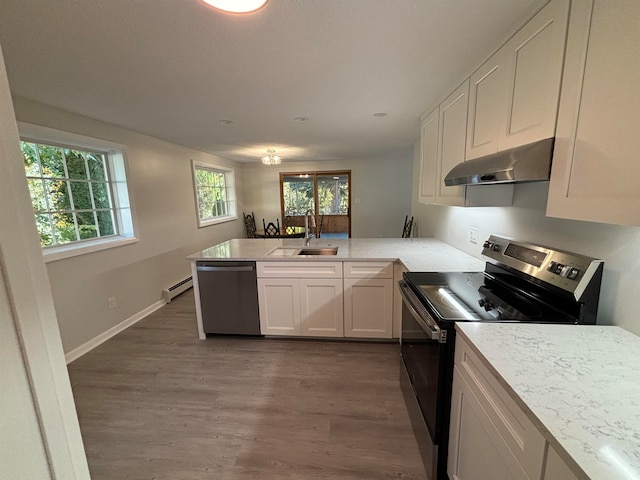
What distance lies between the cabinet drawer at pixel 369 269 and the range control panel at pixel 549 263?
0.87m

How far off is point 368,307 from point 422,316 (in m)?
1.15

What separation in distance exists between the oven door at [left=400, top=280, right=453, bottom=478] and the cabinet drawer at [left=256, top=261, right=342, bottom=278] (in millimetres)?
942

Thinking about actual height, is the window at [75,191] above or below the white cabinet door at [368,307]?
above

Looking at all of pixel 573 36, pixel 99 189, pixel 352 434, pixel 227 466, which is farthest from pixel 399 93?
pixel 99 189

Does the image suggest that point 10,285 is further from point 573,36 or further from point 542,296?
point 542,296

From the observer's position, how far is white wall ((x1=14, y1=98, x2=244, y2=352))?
2412 mm

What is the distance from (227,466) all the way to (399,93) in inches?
108

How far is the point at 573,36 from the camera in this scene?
3.05 feet

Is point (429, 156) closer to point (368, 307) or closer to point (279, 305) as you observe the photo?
point (368, 307)

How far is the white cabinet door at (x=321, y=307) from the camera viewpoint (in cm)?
250

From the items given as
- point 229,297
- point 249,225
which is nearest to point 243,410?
point 229,297

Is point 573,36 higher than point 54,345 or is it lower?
higher

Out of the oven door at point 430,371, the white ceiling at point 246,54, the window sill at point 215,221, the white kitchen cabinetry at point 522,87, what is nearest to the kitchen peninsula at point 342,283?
the oven door at point 430,371

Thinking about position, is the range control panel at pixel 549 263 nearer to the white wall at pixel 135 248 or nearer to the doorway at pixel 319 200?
the white wall at pixel 135 248
